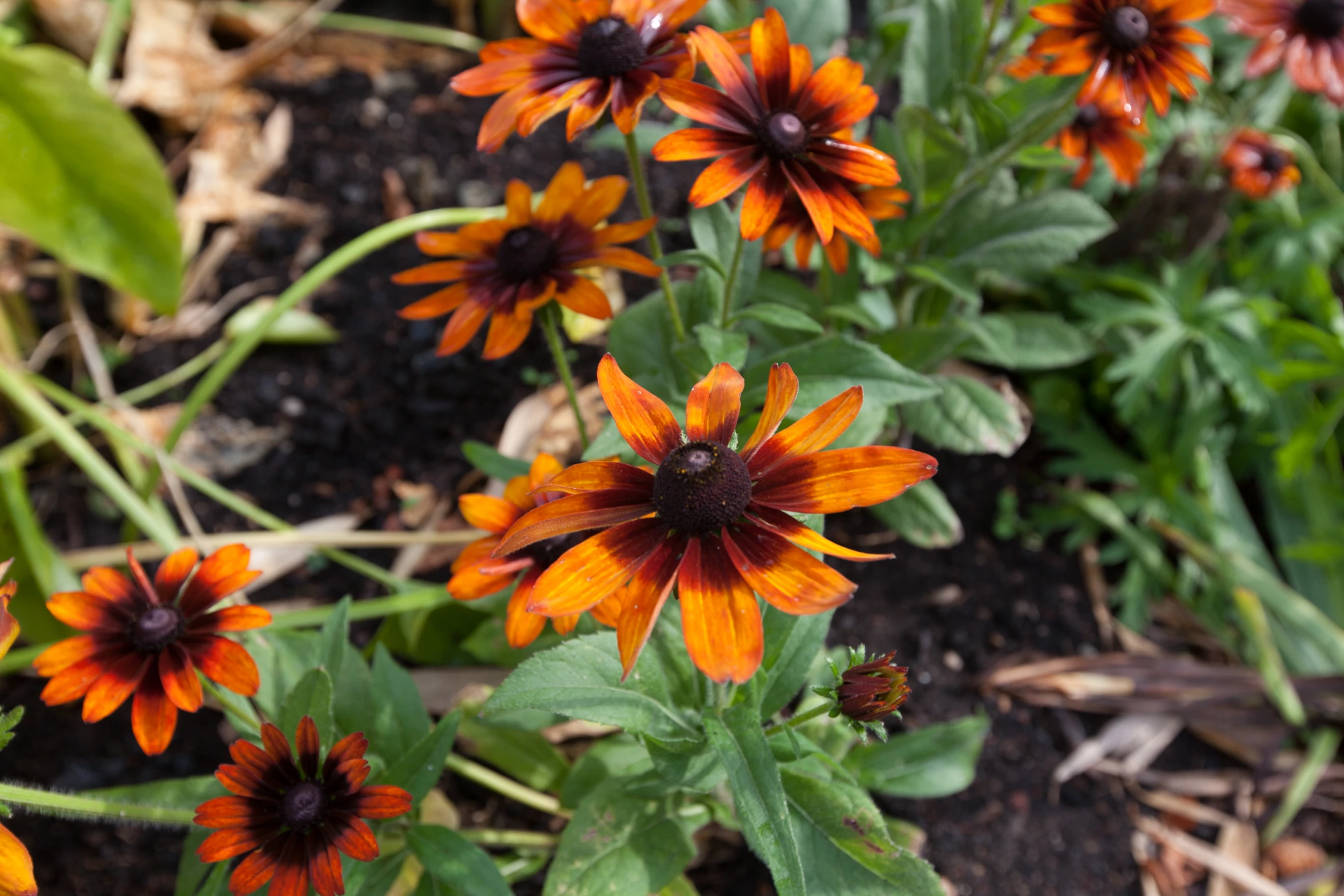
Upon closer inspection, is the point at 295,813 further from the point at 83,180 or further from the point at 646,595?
the point at 83,180

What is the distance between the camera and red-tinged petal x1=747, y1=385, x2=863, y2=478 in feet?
3.26

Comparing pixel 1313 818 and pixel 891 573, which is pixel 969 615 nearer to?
pixel 891 573

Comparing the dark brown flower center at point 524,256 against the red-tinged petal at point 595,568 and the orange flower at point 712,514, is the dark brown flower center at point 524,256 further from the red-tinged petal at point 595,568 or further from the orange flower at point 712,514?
the red-tinged petal at point 595,568

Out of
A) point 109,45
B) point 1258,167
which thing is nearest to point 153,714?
point 109,45

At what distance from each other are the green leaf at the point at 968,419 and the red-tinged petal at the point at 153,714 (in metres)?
1.45

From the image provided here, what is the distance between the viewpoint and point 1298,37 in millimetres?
2010

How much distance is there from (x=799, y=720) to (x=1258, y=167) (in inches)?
82.3

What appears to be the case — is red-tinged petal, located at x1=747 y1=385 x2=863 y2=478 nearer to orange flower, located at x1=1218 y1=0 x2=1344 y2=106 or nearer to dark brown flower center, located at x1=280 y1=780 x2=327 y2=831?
dark brown flower center, located at x1=280 y1=780 x2=327 y2=831

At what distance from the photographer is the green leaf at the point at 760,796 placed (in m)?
1.01

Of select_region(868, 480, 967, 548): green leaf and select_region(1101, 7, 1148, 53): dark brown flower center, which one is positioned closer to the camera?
select_region(1101, 7, 1148, 53): dark brown flower center

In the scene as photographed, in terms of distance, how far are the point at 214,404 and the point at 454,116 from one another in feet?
3.78

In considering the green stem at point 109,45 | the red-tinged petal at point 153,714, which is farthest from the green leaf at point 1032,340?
the green stem at point 109,45

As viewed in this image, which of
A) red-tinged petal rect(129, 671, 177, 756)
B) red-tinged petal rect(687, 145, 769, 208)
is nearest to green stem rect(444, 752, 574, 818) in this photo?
red-tinged petal rect(129, 671, 177, 756)

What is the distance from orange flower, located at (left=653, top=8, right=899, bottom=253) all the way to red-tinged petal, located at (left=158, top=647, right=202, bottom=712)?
998 mm
